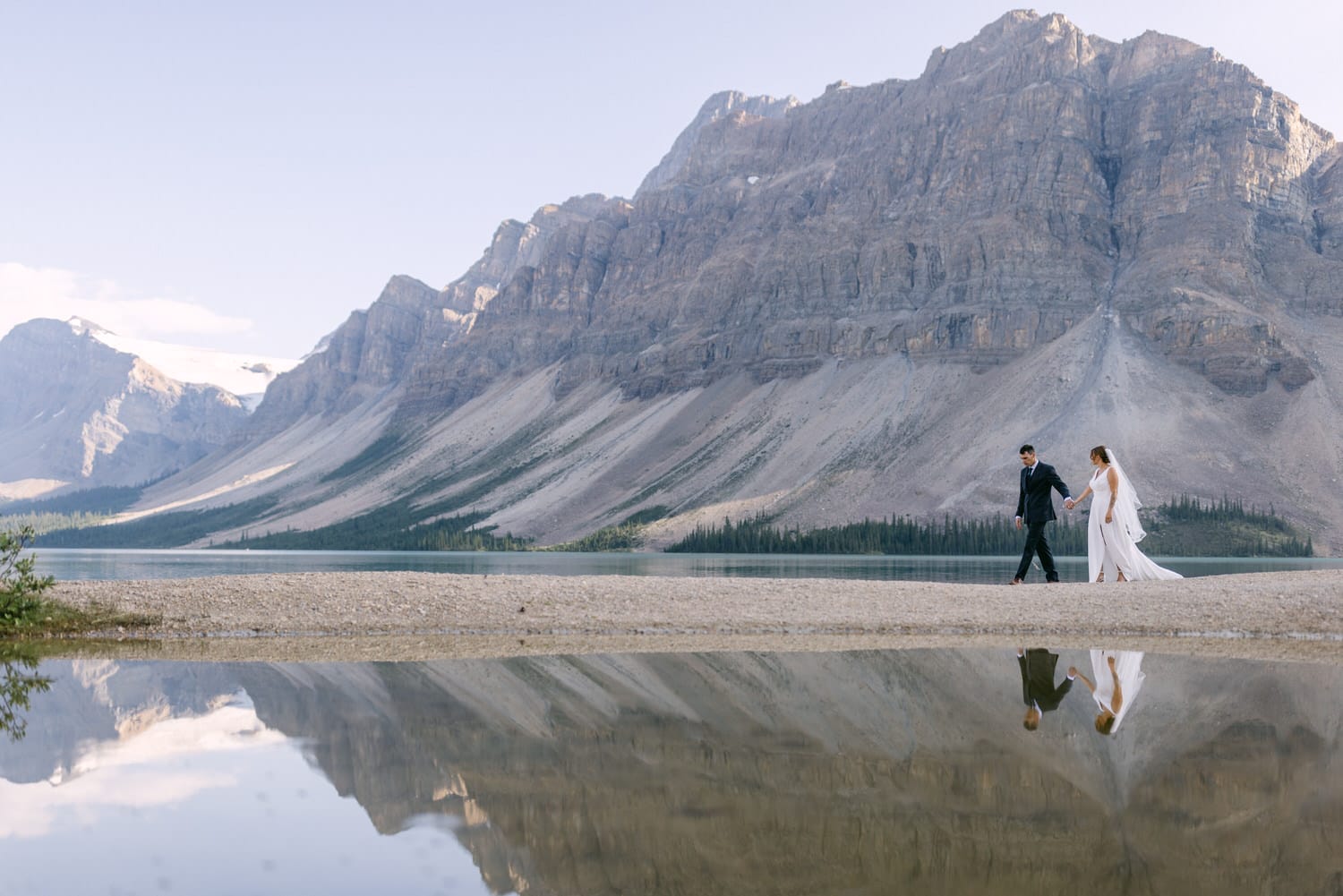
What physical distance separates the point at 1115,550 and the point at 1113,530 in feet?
1.82

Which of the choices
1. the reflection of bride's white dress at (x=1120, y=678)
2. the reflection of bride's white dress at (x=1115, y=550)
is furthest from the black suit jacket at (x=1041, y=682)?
the reflection of bride's white dress at (x=1115, y=550)

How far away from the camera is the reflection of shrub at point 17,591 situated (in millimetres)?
24859

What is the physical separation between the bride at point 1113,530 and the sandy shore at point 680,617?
1.90 meters

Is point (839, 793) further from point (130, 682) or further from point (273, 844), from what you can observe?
point (130, 682)

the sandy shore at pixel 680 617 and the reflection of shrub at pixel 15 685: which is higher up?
the sandy shore at pixel 680 617

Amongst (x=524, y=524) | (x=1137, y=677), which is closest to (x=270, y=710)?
(x=1137, y=677)

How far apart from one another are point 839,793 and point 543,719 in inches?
189

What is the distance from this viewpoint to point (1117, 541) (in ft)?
98.7

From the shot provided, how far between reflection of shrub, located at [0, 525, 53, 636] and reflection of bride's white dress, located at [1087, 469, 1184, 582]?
25.3 metres

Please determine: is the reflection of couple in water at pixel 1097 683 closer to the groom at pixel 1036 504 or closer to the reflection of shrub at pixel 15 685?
the groom at pixel 1036 504

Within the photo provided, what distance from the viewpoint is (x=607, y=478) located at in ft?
644

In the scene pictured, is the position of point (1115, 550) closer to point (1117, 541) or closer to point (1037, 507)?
point (1117, 541)

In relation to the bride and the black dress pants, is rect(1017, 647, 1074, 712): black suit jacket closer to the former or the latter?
the black dress pants

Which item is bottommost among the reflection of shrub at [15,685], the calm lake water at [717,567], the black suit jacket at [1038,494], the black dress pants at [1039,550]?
the calm lake water at [717,567]
